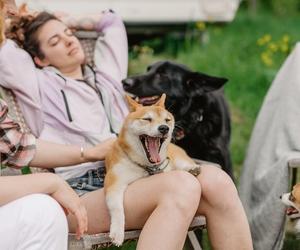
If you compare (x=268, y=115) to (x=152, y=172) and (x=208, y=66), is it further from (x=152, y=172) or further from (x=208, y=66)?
(x=208, y=66)

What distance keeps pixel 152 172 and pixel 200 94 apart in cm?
87

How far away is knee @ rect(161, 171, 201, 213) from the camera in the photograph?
261 centimetres

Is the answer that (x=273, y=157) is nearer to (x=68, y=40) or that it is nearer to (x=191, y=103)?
(x=191, y=103)

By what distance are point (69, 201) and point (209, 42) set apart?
5336 millimetres

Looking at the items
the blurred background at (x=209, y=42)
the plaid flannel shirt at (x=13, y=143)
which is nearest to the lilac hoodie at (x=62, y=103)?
the plaid flannel shirt at (x=13, y=143)

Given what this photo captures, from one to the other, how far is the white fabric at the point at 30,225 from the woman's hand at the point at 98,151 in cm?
56

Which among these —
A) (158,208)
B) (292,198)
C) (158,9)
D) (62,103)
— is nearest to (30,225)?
(158,208)

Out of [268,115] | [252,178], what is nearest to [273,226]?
[252,178]

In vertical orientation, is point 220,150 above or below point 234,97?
above

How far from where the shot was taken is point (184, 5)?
7.85 meters

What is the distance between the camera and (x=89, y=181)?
304cm

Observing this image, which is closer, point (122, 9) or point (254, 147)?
point (254, 147)

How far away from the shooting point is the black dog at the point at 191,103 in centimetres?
351

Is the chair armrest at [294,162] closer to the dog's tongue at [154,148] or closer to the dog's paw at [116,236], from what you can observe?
the dog's tongue at [154,148]
